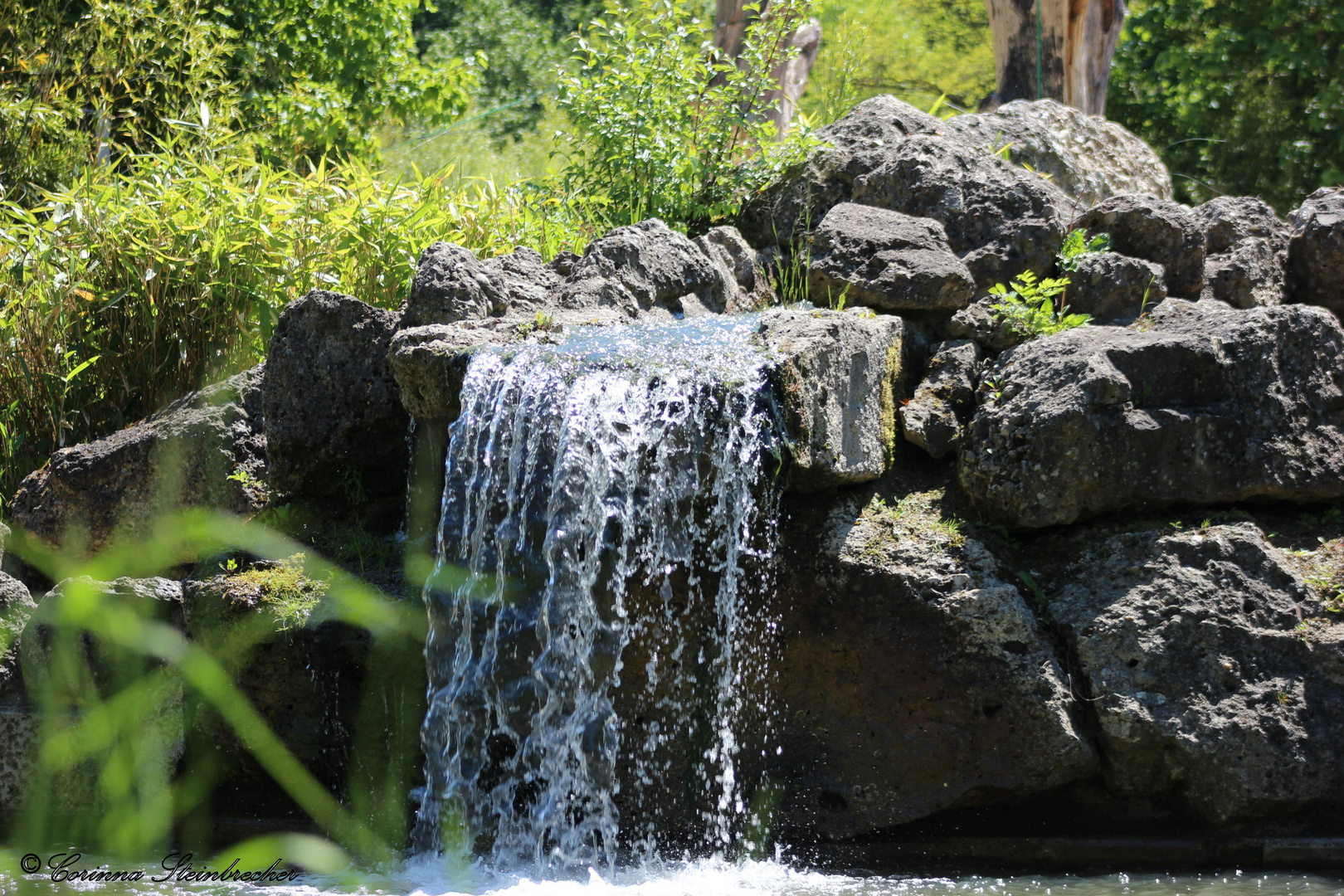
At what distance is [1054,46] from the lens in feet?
29.3

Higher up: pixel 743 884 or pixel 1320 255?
pixel 1320 255

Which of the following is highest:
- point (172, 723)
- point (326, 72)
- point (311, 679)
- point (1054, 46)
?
point (1054, 46)

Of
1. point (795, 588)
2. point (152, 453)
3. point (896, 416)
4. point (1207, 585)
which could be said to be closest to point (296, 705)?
point (152, 453)

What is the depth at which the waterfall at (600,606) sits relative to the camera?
397 cm

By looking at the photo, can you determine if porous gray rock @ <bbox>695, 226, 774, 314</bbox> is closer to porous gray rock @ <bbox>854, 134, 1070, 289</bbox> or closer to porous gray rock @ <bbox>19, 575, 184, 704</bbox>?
porous gray rock @ <bbox>854, 134, 1070, 289</bbox>

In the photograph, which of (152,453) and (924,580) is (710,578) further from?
(152,453)

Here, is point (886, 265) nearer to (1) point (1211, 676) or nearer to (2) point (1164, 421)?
(2) point (1164, 421)

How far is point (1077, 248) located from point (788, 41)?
5.38 metres

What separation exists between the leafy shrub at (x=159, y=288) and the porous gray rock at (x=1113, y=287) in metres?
2.97

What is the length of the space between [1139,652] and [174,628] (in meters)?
3.42

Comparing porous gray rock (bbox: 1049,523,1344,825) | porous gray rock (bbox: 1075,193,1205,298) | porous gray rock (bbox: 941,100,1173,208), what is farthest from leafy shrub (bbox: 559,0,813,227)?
porous gray rock (bbox: 1049,523,1344,825)

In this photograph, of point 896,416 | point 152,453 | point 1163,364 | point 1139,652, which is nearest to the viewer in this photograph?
point 1139,652

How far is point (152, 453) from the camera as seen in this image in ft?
16.2

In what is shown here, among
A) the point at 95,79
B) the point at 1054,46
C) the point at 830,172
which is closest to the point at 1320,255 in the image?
the point at 830,172
